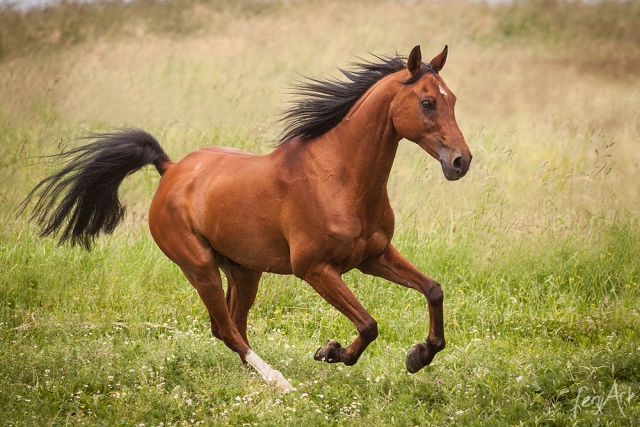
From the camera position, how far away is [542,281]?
7297 mm

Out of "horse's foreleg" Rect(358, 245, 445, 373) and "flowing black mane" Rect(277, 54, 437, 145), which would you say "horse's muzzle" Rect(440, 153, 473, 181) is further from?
"flowing black mane" Rect(277, 54, 437, 145)

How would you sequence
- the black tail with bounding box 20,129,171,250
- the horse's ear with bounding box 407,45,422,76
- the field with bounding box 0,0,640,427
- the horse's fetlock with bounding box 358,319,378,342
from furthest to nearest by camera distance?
the black tail with bounding box 20,129,171,250 < the field with bounding box 0,0,640,427 < the horse's fetlock with bounding box 358,319,378,342 < the horse's ear with bounding box 407,45,422,76

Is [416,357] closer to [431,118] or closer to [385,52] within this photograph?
[431,118]

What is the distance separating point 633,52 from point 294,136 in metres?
13.8

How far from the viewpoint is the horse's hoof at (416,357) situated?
4863mm

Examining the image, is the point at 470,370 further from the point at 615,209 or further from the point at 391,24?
the point at 391,24

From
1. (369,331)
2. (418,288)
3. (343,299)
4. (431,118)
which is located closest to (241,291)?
(343,299)

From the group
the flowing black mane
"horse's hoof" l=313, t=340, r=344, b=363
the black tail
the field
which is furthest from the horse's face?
the black tail

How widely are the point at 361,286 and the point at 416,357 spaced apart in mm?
2316

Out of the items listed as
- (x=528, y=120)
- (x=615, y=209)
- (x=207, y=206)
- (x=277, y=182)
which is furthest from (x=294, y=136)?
(x=528, y=120)

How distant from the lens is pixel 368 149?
4855 mm

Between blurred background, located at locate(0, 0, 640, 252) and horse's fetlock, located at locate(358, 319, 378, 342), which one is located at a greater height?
blurred background, located at locate(0, 0, 640, 252)

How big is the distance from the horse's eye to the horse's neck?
27 cm

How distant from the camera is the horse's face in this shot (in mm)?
4441
